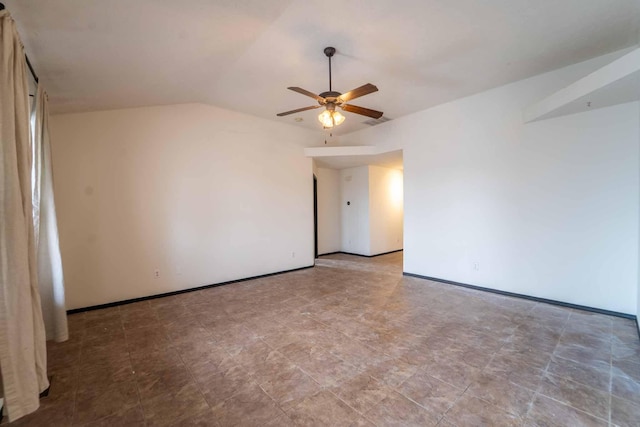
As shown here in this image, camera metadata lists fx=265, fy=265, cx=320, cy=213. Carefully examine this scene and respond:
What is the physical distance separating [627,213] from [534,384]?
2.78 m

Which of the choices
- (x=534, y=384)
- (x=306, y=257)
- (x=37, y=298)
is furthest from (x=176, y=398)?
(x=306, y=257)

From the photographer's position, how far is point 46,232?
2543 mm

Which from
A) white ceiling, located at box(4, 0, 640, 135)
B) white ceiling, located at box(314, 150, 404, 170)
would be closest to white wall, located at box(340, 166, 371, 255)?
white ceiling, located at box(314, 150, 404, 170)

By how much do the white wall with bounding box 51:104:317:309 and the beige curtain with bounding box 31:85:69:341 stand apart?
1.30 m

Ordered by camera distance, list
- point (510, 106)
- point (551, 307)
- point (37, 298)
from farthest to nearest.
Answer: point (510, 106), point (551, 307), point (37, 298)

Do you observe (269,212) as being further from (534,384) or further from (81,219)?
(534,384)

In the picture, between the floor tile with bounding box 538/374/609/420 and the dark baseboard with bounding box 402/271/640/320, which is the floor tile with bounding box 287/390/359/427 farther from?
the dark baseboard with bounding box 402/271/640/320

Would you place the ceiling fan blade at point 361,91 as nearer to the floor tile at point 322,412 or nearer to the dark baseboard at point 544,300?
the floor tile at point 322,412

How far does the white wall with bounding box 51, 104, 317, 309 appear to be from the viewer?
12.5 ft

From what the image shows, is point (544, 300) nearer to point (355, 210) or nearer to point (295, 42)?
point (355, 210)

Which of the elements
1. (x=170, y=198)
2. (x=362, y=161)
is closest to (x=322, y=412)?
(x=170, y=198)

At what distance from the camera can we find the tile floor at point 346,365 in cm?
186

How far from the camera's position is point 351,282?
201 inches

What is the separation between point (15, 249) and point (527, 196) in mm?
5484
